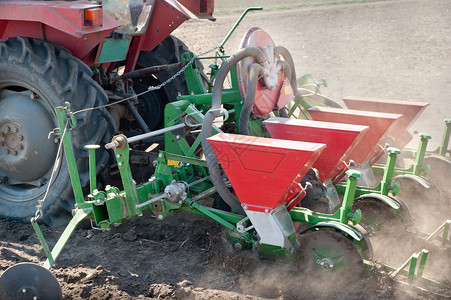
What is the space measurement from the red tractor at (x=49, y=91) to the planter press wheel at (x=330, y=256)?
5.19ft

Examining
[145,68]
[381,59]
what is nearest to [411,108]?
[145,68]

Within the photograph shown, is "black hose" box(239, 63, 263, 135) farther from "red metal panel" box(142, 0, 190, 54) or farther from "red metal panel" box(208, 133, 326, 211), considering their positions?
"red metal panel" box(142, 0, 190, 54)

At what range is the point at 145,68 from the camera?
502 centimetres

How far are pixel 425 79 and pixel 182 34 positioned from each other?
15.0 feet

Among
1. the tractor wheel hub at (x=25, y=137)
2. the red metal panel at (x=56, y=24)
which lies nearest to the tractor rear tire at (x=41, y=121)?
the tractor wheel hub at (x=25, y=137)

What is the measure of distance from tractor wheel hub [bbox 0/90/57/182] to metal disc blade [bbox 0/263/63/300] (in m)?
1.35

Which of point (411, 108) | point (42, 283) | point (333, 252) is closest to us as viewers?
point (42, 283)

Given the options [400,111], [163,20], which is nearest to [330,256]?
[400,111]

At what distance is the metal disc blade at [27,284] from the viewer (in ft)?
10.2

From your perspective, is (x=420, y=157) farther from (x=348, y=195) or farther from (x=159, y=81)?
(x=159, y=81)

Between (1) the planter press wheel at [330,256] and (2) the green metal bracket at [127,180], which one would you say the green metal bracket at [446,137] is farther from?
(2) the green metal bracket at [127,180]

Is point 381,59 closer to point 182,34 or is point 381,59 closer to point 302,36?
point 302,36

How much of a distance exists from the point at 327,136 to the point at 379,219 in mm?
616

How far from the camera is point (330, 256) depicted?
3.33m
